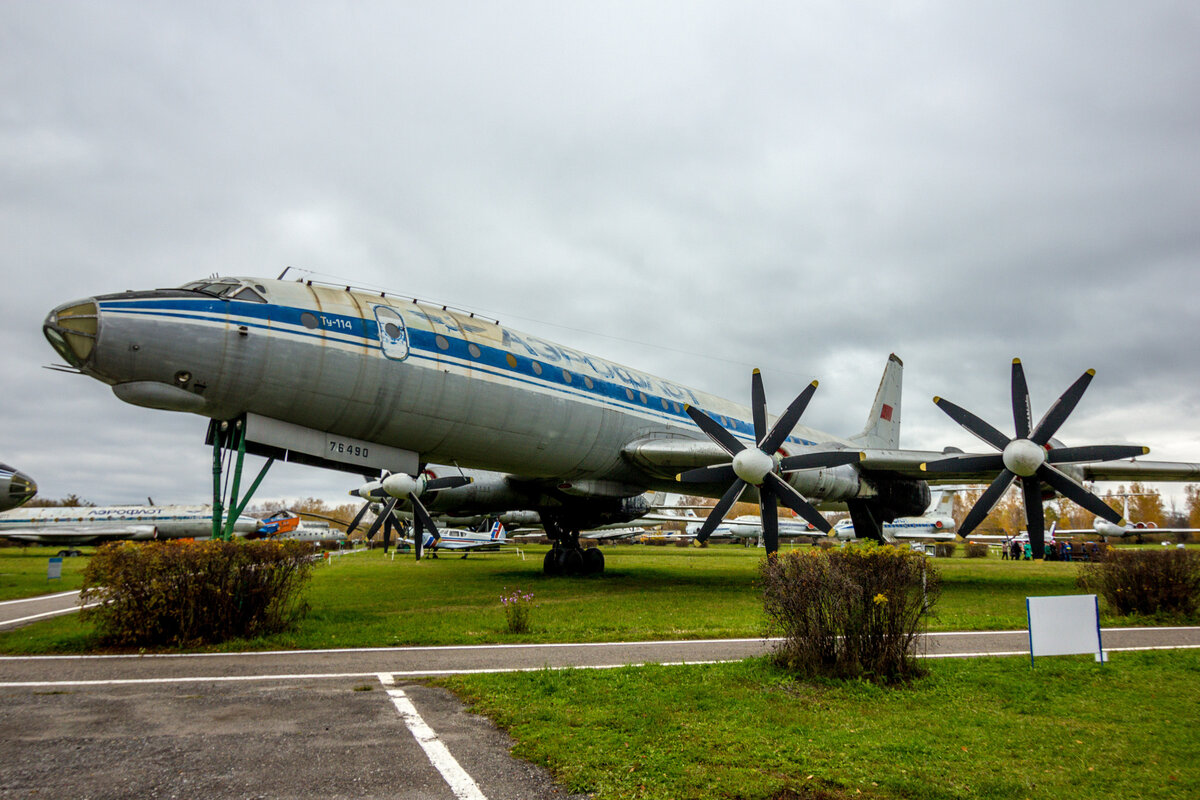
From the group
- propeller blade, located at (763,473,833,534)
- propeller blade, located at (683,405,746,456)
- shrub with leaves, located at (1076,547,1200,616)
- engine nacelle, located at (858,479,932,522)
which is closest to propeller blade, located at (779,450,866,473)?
propeller blade, located at (763,473,833,534)

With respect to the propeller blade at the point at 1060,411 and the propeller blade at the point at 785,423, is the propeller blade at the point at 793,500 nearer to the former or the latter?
the propeller blade at the point at 785,423

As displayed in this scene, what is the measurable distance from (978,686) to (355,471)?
10.7m

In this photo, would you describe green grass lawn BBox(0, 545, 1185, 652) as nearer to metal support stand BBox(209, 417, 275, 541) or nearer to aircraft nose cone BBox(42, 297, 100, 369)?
metal support stand BBox(209, 417, 275, 541)

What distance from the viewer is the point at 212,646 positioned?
8.86 m

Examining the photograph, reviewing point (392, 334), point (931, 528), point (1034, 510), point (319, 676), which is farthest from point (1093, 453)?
point (931, 528)

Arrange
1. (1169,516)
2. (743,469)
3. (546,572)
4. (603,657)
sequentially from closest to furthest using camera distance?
(603,657) → (743,469) → (546,572) → (1169,516)

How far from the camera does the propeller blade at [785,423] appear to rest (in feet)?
46.2

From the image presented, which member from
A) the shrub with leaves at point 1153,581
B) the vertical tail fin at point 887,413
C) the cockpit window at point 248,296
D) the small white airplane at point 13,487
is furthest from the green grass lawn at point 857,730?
the small white airplane at point 13,487

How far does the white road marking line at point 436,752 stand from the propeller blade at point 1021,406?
1369cm

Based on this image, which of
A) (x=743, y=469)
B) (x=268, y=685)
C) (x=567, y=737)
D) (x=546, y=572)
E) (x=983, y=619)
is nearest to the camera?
(x=567, y=737)

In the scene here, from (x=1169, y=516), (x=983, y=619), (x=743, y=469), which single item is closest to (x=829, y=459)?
(x=743, y=469)

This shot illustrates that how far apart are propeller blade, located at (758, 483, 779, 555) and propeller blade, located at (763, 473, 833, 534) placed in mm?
127

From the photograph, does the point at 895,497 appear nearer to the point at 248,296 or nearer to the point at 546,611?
the point at 546,611

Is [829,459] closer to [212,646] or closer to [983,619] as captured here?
[983,619]
